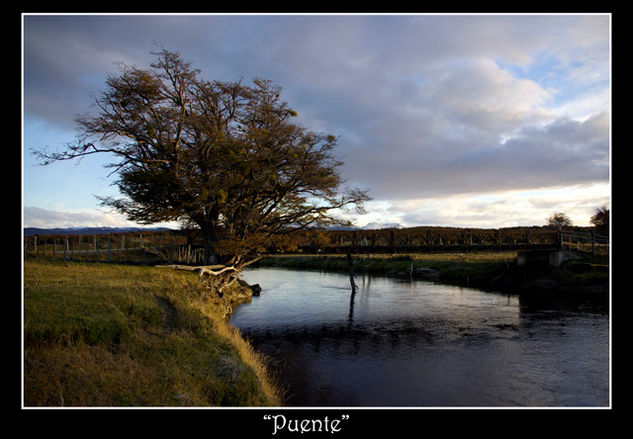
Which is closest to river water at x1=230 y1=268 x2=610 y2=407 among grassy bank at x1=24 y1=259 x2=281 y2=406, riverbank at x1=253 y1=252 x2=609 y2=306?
grassy bank at x1=24 y1=259 x2=281 y2=406

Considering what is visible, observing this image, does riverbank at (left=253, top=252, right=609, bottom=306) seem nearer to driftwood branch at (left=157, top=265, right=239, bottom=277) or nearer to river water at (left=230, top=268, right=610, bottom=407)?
river water at (left=230, top=268, right=610, bottom=407)

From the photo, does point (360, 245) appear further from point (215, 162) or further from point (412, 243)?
point (215, 162)

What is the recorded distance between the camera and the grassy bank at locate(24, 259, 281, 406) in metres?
8.00

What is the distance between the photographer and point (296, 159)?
2425cm

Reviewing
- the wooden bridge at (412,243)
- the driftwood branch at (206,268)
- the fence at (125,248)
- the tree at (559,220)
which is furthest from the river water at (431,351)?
the tree at (559,220)

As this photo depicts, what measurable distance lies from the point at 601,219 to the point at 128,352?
71.5 m

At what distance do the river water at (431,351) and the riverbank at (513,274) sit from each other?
700 cm

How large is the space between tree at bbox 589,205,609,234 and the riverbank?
1348 cm

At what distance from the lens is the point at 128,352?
10.1m

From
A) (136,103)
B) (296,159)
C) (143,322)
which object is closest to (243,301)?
(296,159)

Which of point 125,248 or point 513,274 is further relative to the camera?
point 125,248

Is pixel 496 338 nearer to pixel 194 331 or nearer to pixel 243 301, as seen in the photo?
pixel 194 331

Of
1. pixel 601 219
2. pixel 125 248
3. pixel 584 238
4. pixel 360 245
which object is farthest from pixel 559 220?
pixel 125 248
